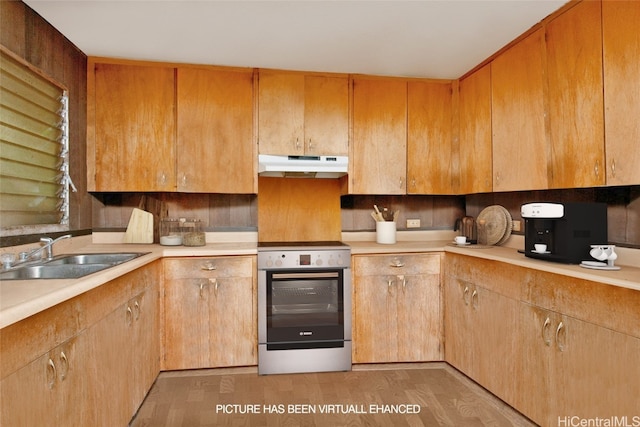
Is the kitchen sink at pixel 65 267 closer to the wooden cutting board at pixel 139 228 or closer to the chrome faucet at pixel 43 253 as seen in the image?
the chrome faucet at pixel 43 253

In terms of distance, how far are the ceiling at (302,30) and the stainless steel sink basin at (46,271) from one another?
1439 mm

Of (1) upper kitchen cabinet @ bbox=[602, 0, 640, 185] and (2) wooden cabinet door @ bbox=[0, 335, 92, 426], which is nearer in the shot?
(2) wooden cabinet door @ bbox=[0, 335, 92, 426]

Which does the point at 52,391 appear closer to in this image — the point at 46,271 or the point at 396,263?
the point at 46,271

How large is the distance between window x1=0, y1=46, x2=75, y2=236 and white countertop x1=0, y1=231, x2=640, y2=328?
1.08 feet

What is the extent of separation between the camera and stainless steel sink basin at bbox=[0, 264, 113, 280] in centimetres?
185

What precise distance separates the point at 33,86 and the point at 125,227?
1.29 metres

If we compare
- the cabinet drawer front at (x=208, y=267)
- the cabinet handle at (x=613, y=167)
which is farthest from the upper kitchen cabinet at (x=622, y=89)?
the cabinet drawer front at (x=208, y=267)

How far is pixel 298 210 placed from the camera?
3.47 meters

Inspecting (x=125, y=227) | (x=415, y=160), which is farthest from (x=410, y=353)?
(x=125, y=227)

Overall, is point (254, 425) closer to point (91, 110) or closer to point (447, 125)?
point (91, 110)

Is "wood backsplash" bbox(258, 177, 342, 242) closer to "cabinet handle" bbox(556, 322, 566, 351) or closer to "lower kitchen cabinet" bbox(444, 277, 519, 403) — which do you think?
"lower kitchen cabinet" bbox(444, 277, 519, 403)

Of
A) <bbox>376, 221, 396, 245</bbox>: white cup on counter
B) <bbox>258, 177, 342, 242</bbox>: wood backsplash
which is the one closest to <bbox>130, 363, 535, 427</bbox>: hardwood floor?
<bbox>376, 221, 396, 245</bbox>: white cup on counter

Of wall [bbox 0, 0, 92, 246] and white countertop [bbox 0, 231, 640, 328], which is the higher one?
wall [bbox 0, 0, 92, 246]

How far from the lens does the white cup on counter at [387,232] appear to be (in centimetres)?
332
